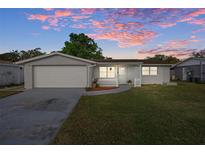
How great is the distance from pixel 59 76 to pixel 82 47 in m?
24.4

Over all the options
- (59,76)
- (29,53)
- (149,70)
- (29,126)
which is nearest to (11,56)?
(29,53)

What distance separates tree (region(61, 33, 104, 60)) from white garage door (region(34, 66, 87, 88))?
72.6 feet

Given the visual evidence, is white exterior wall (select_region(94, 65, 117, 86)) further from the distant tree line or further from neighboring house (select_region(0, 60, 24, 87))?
the distant tree line

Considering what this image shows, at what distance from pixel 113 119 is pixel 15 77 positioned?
2136 centimetres

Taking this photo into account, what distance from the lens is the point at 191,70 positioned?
27.0m

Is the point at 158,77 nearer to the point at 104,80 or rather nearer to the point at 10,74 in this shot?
the point at 104,80

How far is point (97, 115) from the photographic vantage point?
6.62 meters

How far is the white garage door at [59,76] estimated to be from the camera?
1661cm

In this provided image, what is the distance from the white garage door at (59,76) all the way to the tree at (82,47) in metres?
22.1

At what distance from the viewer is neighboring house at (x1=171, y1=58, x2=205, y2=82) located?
80.8 ft

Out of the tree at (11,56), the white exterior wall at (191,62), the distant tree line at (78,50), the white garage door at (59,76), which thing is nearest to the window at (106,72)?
the white garage door at (59,76)

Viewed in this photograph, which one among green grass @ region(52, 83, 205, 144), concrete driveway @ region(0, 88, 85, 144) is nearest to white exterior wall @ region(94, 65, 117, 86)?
green grass @ region(52, 83, 205, 144)

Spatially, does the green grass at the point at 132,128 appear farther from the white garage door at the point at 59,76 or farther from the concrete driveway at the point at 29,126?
the white garage door at the point at 59,76
